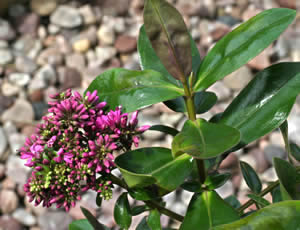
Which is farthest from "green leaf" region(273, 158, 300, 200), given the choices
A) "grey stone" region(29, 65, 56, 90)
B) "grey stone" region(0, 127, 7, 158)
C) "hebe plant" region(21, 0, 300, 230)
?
"grey stone" region(29, 65, 56, 90)

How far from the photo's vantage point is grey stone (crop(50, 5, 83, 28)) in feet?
10.3

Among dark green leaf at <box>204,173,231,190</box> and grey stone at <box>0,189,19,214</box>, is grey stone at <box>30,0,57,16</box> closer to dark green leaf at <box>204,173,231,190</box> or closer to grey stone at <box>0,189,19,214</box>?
grey stone at <box>0,189,19,214</box>

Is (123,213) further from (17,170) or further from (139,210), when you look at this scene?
(17,170)

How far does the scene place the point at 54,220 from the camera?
2.18 metres

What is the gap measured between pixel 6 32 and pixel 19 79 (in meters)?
0.45

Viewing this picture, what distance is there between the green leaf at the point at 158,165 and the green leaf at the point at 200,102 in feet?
0.47

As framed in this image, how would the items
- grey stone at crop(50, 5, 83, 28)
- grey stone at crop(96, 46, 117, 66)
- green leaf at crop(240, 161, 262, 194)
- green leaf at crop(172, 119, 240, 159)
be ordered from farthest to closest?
grey stone at crop(50, 5, 83, 28) → grey stone at crop(96, 46, 117, 66) → green leaf at crop(240, 161, 262, 194) → green leaf at crop(172, 119, 240, 159)

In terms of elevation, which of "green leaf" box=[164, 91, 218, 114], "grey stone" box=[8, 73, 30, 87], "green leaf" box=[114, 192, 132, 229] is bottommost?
"grey stone" box=[8, 73, 30, 87]

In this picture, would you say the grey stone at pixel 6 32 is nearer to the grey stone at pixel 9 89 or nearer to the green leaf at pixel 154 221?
the grey stone at pixel 9 89

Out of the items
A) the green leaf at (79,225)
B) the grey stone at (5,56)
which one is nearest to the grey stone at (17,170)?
the grey stone at (5,56)

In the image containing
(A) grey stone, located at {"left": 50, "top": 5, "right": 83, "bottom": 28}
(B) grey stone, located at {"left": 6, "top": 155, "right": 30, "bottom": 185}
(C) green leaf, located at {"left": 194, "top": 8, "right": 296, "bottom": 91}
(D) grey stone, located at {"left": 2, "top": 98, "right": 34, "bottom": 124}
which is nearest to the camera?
(C) green leaf, located at {"left": 194, "top": 8, "right": 296, "bottom": 91}

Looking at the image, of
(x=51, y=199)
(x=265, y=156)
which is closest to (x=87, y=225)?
(x=51, y=199)

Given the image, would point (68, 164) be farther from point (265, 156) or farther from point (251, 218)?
point (265, 156)

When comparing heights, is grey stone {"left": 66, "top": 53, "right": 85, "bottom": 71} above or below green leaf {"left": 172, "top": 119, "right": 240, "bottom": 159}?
below
